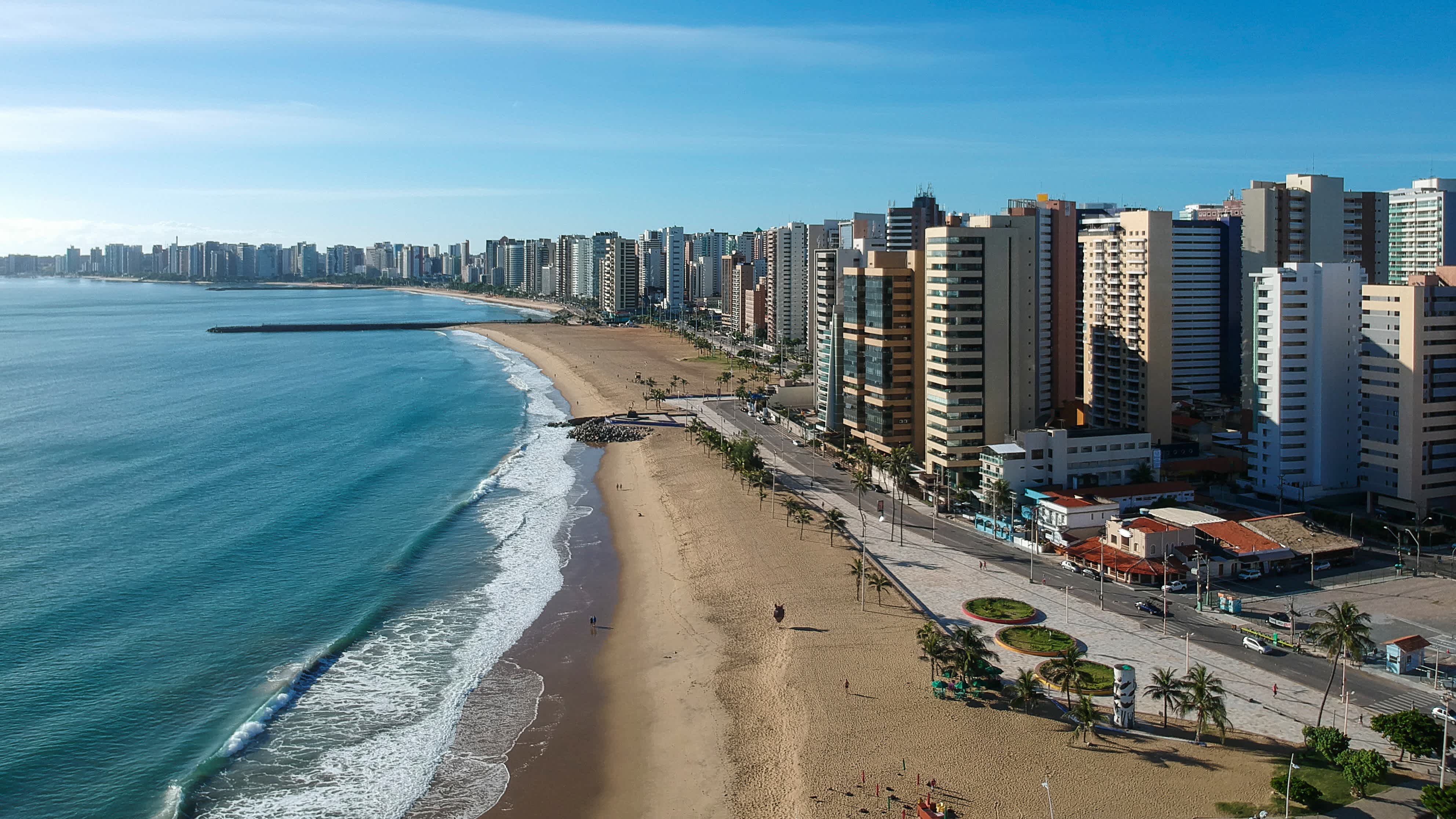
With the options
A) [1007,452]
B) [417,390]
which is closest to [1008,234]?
[1007,452]

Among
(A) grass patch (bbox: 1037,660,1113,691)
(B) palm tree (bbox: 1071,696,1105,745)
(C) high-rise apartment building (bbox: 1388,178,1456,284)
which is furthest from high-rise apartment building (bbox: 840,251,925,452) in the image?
(C) high-rise apartment building (bbox: 1388,178,1456,284)

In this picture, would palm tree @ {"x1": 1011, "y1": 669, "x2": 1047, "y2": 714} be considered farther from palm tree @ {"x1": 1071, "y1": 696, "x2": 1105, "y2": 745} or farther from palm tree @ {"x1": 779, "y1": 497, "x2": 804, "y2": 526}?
palm tree @ {"x1": 779, "y1": 497, "x2": 804, "y2": 526}

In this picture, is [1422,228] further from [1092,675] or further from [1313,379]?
[1092,675]

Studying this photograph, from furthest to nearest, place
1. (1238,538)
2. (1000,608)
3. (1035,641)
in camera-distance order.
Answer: (1238,538) → (1000,608) → (1035,641)

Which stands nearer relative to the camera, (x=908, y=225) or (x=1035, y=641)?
(x=1035, y=641)

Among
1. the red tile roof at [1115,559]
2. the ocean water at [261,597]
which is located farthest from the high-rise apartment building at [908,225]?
the red tile roof at [1115,559]

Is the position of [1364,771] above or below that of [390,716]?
above

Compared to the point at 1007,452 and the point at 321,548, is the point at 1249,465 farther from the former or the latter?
the point at 321,548

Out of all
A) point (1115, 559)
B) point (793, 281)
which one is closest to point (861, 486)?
point (1115, 559)
